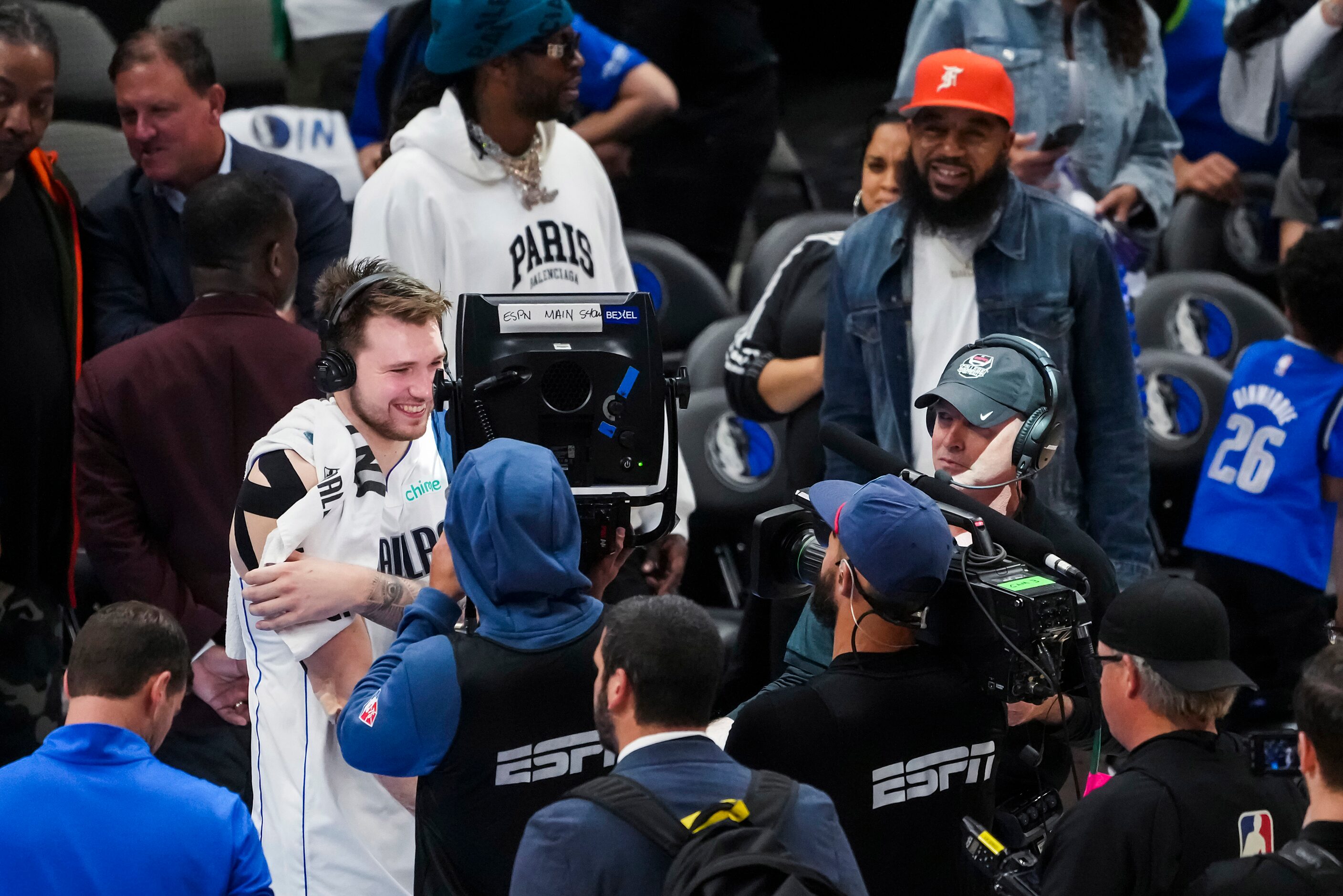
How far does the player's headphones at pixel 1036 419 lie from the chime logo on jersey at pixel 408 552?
107 cm

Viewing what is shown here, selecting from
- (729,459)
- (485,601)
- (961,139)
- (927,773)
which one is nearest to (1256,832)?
(927,773)

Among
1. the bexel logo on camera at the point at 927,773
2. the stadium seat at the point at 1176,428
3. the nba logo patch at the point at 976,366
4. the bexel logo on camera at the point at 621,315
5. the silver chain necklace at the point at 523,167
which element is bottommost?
the stadium seat at the point at 1176,428

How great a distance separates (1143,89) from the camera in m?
5.50

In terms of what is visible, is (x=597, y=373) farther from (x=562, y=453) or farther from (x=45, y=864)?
(x=45, y=864)

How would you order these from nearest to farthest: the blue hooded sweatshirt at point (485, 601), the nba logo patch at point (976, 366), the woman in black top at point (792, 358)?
the blue hooded sweatshirt at point (485, 601) < the nba logo patch at point (976, 366) < the woman in black top at point (792, 358)

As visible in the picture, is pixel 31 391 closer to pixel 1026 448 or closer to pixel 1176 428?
pixel 1026 448

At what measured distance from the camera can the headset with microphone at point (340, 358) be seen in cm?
329

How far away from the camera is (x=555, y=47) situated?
169 inches

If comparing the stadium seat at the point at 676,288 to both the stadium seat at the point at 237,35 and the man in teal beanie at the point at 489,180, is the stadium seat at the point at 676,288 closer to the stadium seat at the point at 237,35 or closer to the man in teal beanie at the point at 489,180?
the stadium seat at the point at 237,35

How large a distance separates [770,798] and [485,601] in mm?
614

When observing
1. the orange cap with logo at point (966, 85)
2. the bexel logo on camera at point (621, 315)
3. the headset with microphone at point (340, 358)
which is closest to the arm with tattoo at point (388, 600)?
the headset with microphone at point (340, 358)

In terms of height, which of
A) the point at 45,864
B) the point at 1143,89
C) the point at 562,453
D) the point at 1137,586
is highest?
the point at 1143,89

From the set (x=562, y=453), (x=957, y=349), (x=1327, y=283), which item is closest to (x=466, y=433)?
(x=562, y=453)

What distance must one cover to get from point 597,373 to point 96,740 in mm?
1064
